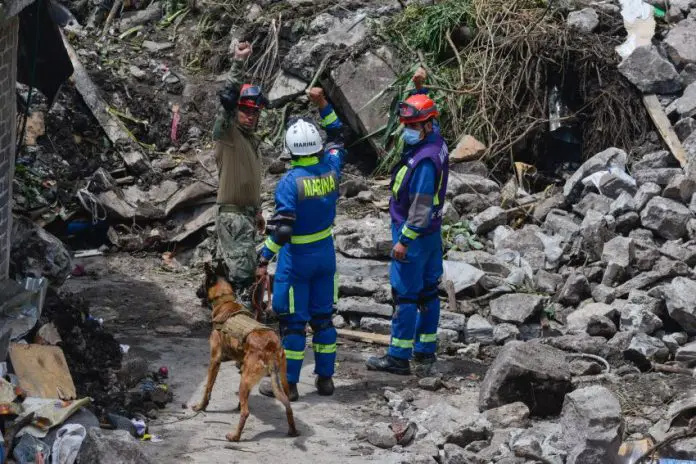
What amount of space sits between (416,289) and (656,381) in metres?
2.04

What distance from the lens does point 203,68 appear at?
51.6 ft

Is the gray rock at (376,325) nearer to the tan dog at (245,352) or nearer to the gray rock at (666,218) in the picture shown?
the tan dog at (245,352)

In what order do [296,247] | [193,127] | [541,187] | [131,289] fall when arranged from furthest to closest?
[193,127]
[541,187]
[131,289]
[296,247]

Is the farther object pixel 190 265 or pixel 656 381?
pixel 190 265

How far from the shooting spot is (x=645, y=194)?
38.9ft

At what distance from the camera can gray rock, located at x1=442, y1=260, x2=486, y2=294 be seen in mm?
11109

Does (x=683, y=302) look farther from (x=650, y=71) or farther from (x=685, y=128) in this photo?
(x=650, y=71)

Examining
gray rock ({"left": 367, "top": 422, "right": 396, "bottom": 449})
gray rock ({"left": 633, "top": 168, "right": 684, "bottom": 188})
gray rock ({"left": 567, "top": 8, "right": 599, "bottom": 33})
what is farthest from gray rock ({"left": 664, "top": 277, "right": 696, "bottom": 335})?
gray rock ({"left": 567, "top": 8, "right": 599, "bottom": 33})

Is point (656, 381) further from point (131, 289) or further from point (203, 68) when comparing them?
point (203, 68)

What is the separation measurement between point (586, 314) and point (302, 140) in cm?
354

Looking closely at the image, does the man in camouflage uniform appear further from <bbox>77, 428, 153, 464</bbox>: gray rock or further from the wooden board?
<bbox>77, 428, 153, 464</bbox>: gray rock

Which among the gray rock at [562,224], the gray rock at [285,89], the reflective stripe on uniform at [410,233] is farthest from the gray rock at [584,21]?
the reflective stripe on uniform at [410,233]

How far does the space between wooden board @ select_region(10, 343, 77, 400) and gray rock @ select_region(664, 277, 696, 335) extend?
5.19 metres

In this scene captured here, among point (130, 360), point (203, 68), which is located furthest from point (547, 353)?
point (203, 68)
